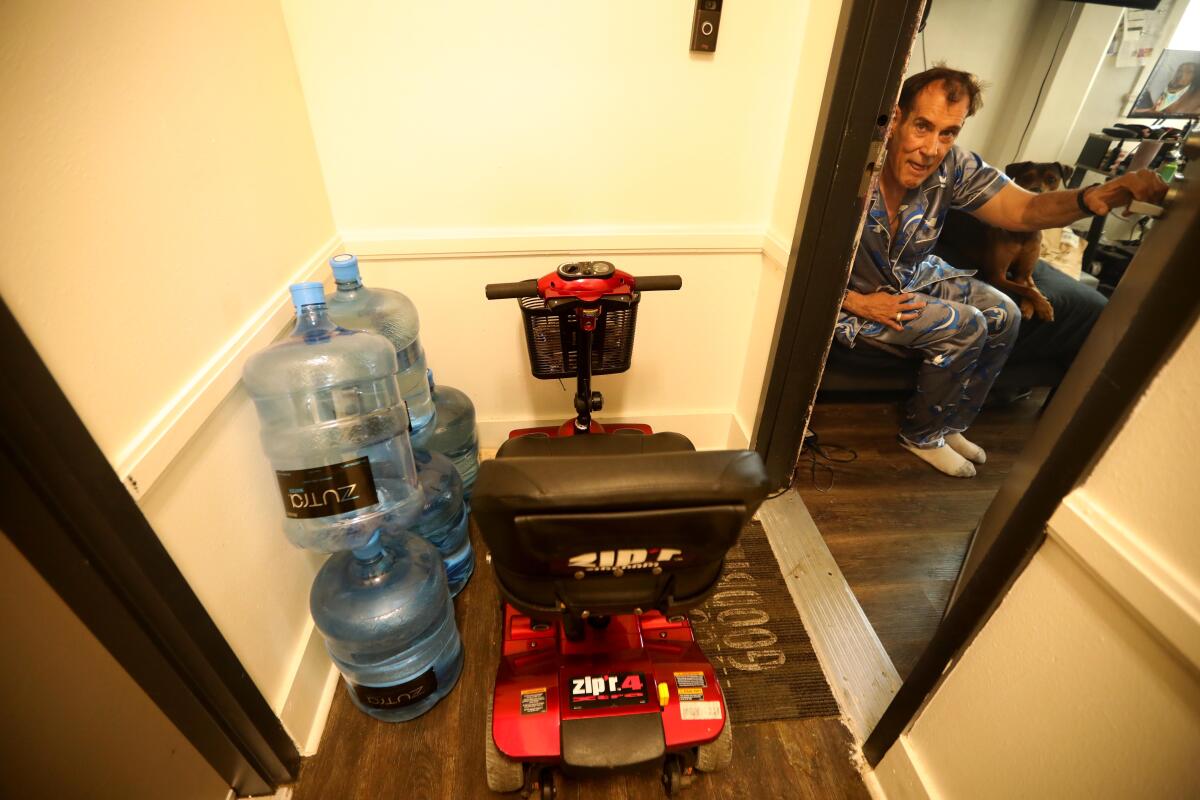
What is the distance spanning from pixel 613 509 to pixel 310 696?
3.52 ft

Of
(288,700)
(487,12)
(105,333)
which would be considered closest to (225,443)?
(105,333)

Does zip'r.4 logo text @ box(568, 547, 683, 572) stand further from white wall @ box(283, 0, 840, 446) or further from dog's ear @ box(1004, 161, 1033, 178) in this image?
dog's ear @ box(1004, 161, 1033, 178)

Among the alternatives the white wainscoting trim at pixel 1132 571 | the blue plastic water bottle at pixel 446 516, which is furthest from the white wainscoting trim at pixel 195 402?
the white wainscoting trim at pixel 1132 571

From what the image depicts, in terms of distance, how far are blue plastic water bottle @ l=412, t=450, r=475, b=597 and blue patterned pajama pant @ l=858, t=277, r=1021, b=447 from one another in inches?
69.8

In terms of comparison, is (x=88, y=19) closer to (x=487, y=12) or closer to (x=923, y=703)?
(x=487, y=12)

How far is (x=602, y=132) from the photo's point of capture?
1.52 m

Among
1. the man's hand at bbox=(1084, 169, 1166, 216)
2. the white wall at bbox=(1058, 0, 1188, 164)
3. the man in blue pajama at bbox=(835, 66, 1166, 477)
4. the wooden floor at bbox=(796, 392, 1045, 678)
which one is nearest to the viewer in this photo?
the wooden floor at bbox=(796, 392, 1045, 678)

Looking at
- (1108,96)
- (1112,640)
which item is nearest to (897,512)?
(1112,640)

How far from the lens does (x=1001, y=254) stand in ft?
7.64

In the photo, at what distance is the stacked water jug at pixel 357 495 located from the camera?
1046 millimetres

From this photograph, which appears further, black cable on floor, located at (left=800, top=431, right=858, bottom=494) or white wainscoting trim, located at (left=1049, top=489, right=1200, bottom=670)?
black cable on floor, located at (left=800, top=431, right=858, bottom=494)

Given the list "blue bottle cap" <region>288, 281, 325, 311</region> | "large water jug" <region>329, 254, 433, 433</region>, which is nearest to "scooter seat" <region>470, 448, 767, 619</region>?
"blue bottle cap" <region>288, 281, 325, 311</region>

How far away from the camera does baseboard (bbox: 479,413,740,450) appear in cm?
209

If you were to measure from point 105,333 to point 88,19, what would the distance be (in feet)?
1.48
